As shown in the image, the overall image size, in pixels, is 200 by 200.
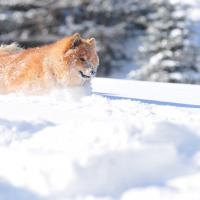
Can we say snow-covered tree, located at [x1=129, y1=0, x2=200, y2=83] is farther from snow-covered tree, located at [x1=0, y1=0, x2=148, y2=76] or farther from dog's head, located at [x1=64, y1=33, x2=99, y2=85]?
dog's head, located at [x1=64, y1=33, x2=99, y2=85]

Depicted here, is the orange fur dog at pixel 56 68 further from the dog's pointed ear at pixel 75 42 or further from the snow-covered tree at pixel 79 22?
the snow-covered tree at pixel 79 22

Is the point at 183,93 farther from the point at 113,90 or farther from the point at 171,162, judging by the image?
the point at 171,162

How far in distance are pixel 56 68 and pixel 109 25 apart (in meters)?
19.2

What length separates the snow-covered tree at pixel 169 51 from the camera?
2159 centimetres

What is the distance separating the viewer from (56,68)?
6.50 meters

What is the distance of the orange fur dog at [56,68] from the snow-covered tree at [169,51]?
1473cm

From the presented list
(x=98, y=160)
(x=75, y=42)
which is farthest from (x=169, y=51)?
(x=98, y=160)

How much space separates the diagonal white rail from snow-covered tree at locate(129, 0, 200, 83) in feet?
38.4

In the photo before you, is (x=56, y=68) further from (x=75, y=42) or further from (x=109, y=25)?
(x=109, y=25)

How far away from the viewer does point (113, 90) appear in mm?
8406

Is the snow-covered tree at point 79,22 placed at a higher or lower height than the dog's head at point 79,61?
lower

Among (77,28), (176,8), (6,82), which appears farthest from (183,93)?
(77,28)

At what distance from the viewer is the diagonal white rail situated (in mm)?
7320

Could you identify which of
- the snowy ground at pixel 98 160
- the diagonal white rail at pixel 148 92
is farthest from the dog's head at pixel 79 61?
the snowy ground at pixel 98 160
